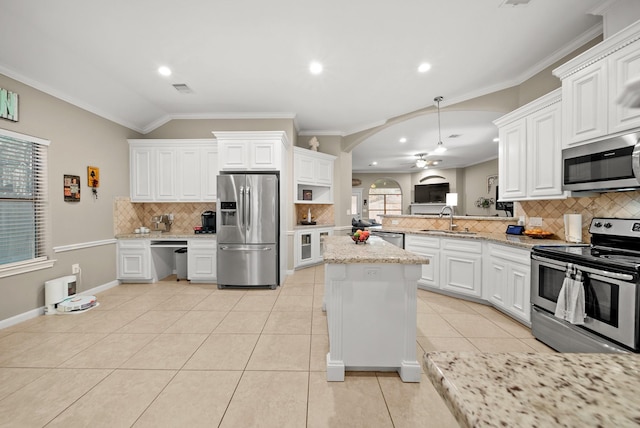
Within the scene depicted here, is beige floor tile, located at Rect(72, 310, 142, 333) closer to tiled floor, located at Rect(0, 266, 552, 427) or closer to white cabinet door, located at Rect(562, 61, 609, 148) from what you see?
tiled floor, located at Rect(0, 266, 552, 427)

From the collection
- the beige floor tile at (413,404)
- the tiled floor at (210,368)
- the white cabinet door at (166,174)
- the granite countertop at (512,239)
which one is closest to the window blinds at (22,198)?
the tiled floor at (210,368)

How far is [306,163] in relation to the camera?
512 cm

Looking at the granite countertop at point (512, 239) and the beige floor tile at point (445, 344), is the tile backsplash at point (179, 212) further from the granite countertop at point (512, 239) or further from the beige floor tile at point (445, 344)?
the beige floor tile at point (445, 344)

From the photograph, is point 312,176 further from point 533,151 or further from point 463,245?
point 533,151

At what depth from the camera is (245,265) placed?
3.97 m

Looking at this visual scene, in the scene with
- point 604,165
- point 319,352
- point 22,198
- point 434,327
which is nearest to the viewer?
point 604,165

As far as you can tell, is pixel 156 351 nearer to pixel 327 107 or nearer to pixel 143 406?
pixel 143 406

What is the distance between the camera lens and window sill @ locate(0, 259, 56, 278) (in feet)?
8.96

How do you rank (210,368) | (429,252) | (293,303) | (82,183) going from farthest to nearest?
1. (429,252)
2. (82,183)
3. (293,303)
4. (210,368)

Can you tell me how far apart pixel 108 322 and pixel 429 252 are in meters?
4.05

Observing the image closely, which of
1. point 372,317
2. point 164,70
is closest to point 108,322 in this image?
point 372,317

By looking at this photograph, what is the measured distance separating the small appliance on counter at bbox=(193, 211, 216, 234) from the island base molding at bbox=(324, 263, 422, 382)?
3.17m

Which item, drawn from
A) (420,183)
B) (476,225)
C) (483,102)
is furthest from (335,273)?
(420,183)

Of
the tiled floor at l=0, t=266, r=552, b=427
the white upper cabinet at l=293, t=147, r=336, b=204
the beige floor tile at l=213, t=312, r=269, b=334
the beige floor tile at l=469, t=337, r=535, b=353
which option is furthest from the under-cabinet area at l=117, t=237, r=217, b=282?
the beige floor tile at l=469, t=337, r=535, b=353
